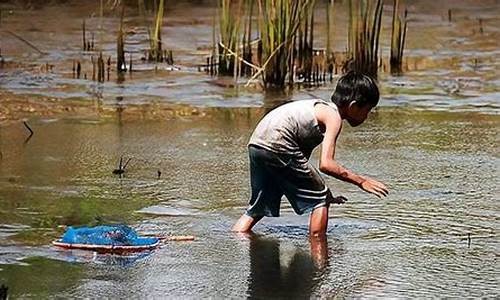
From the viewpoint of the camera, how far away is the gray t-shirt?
6.79 metres

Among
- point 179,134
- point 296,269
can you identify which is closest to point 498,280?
point 296,269

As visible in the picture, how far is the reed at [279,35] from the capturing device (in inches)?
450

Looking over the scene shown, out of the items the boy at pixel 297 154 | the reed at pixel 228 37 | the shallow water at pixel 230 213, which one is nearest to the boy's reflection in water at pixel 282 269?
the shallow water at pixel 230 213

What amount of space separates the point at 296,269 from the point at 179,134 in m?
4.03

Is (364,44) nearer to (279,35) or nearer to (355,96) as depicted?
(279,35)

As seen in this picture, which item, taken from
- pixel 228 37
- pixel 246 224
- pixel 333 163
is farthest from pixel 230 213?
pixel 228 37

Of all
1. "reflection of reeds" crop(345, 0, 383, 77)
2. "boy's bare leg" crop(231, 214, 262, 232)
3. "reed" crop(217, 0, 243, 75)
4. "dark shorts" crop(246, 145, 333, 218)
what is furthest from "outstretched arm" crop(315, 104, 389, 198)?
"reflection of reeds" crop(345, 0, 383, 77)

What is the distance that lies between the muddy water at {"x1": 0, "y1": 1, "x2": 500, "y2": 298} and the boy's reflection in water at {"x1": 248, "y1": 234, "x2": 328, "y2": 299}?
1 centimetres

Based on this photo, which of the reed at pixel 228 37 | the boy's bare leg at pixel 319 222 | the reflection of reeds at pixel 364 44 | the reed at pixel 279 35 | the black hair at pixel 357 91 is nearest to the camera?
the black hair at pixel 357 91

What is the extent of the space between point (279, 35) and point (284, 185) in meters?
4.93

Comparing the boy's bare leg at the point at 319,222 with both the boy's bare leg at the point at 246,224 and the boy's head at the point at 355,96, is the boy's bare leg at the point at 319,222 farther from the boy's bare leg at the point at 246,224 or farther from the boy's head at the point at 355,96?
the boy's head at the point at 355,96

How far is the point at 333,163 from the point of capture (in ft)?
21.5

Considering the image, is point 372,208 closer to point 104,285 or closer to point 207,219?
point 207,219

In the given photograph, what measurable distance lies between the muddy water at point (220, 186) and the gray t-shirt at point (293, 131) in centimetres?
43
